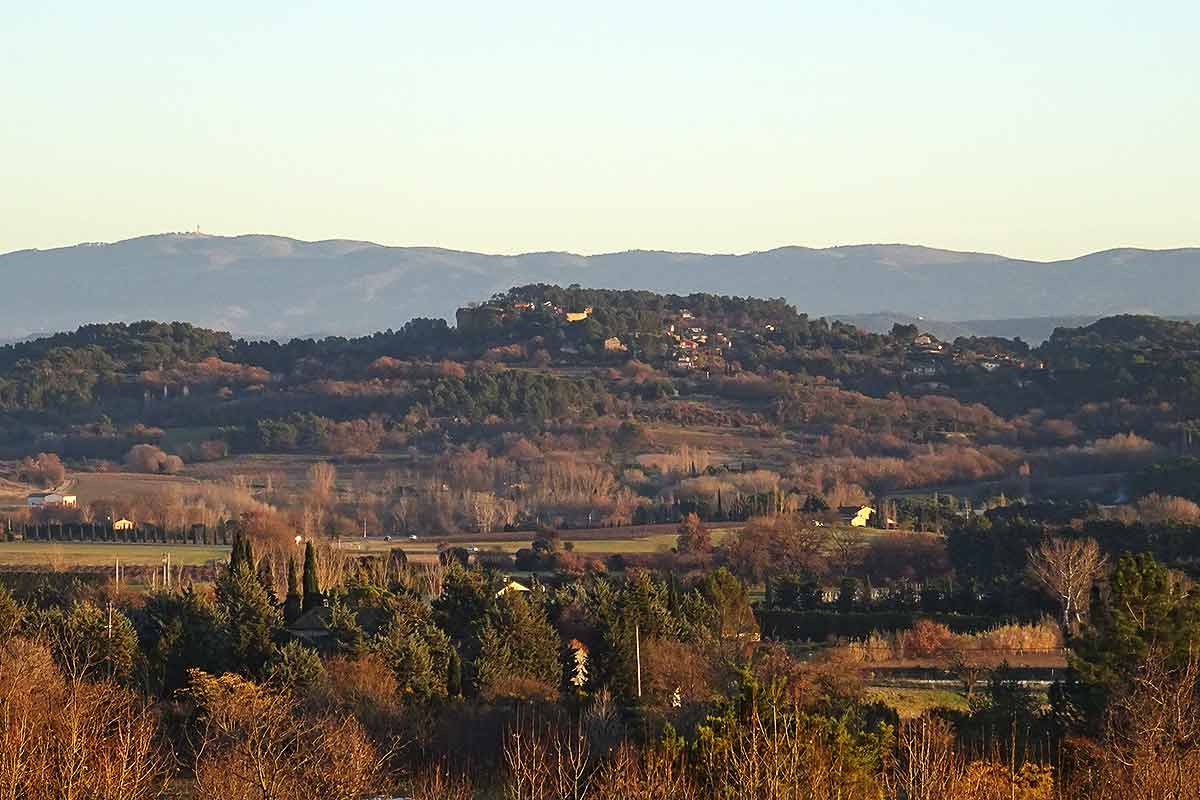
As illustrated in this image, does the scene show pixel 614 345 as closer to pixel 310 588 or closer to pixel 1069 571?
pixel 1069 571

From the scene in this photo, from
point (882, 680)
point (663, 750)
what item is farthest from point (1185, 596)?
point (663, 750)

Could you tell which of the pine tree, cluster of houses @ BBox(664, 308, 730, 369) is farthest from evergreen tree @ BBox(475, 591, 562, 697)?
cluster of houses @ BBox(664, 308, 730, 369)

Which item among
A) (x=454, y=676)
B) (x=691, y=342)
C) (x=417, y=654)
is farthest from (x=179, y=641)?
(x=691, y=342)

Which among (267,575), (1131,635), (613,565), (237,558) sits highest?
(1131,635)

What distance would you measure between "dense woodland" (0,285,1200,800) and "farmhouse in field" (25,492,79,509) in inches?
47.6

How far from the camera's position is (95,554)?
208ft

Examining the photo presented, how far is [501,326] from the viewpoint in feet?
416

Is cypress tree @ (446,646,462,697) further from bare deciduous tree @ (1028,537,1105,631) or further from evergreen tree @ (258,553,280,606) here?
bare deciduous tree @ (1028,537,1105,631)

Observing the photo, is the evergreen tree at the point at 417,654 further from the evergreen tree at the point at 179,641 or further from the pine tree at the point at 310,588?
the pine tree at the point at 310,588

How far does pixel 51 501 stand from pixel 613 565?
27.8m

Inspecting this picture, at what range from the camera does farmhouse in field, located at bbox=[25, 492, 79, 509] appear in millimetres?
78787

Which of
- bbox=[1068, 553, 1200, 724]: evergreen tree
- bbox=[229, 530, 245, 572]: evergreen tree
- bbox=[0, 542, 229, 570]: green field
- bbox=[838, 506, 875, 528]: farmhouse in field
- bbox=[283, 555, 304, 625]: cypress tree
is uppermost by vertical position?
bbox=[1068, 553, 1200, 724]: evergreen tree

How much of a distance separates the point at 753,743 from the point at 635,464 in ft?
243

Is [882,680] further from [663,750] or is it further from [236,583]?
[663,750]
